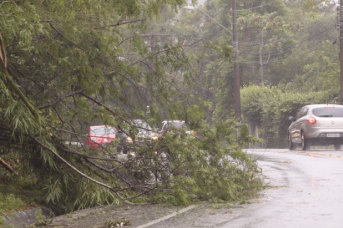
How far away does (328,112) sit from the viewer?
22.6 meters

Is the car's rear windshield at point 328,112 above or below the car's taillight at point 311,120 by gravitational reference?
above

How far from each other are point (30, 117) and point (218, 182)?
3462mm

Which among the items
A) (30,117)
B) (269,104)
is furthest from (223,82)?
(30,117)

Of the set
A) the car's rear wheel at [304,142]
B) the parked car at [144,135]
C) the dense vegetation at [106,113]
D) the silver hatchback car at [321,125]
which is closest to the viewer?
the dense vegetation at [106,113]

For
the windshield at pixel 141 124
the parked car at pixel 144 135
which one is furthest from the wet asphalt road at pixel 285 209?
the windshield at pixel 141 124

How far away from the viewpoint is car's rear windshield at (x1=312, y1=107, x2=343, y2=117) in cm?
2259

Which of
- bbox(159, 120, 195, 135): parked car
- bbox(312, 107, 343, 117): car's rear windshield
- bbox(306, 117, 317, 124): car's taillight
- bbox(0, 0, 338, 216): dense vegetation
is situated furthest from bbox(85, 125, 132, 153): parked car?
bbox(312, 107, 343, 117): car's rear windshield

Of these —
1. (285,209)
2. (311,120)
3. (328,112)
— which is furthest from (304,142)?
(285,209)

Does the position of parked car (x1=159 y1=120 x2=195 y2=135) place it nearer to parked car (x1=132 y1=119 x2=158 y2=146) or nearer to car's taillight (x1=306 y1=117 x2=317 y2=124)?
parked car (x1=132 y1=119 x2=158 y2=146)

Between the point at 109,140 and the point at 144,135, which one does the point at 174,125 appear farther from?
the point at 109,140

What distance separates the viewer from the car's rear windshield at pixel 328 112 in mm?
22594

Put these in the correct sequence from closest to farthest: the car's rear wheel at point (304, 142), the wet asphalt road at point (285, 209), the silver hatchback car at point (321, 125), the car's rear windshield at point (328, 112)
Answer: the wet asphalt road at point (285, 209), the silver hatchback car at point (321, 125), the car's rear windshield at point (328, 112), the car's rear wheel at point (304, 142)

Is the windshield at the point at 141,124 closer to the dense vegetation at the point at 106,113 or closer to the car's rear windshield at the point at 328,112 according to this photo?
the dense vegetation at the point at 106,113

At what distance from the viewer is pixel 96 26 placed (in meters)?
10.1
